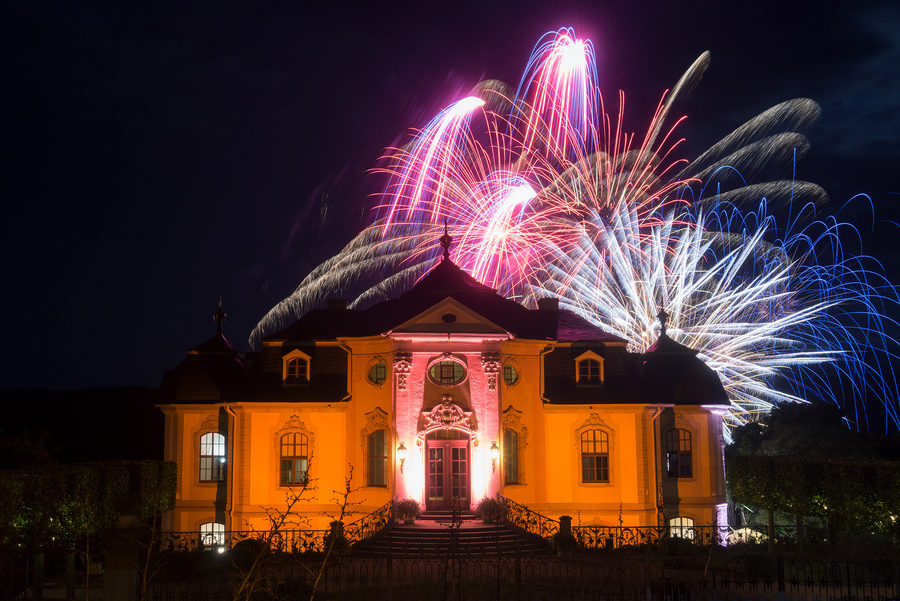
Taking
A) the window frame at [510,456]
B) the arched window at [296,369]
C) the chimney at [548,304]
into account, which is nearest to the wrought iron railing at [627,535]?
the window frame at [510,456]

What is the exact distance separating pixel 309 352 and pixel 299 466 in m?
4.64

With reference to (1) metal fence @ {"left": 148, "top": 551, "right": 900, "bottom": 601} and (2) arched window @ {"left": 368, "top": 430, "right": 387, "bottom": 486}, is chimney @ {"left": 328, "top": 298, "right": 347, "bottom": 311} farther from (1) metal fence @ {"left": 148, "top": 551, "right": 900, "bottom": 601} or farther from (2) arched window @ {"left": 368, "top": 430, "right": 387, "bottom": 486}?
(1) metal fence @ {"left": 148, "top": 551, "right": 900, "bottom": 601}

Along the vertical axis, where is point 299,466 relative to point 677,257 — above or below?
below

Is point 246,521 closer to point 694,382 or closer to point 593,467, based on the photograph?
point 593,467

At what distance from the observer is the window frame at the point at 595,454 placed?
35281 mm

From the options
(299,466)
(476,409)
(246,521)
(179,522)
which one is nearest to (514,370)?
(476,409)

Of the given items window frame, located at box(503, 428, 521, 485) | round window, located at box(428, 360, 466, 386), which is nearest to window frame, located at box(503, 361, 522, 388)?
window frame, located at box(503, 428, 521, 485)

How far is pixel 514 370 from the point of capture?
3500cm

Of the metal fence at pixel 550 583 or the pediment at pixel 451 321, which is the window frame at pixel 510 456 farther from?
the metal fence at pixel 550 583

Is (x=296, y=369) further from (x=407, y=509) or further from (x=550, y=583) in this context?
(x=550, y=583)

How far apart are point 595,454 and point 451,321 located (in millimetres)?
8192

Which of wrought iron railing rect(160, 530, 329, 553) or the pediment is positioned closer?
wrought iron railing rect(160, 530, 329, 553)

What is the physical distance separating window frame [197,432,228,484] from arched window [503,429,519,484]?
1150 cm

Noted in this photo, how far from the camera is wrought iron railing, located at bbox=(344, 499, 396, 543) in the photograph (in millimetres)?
28969
